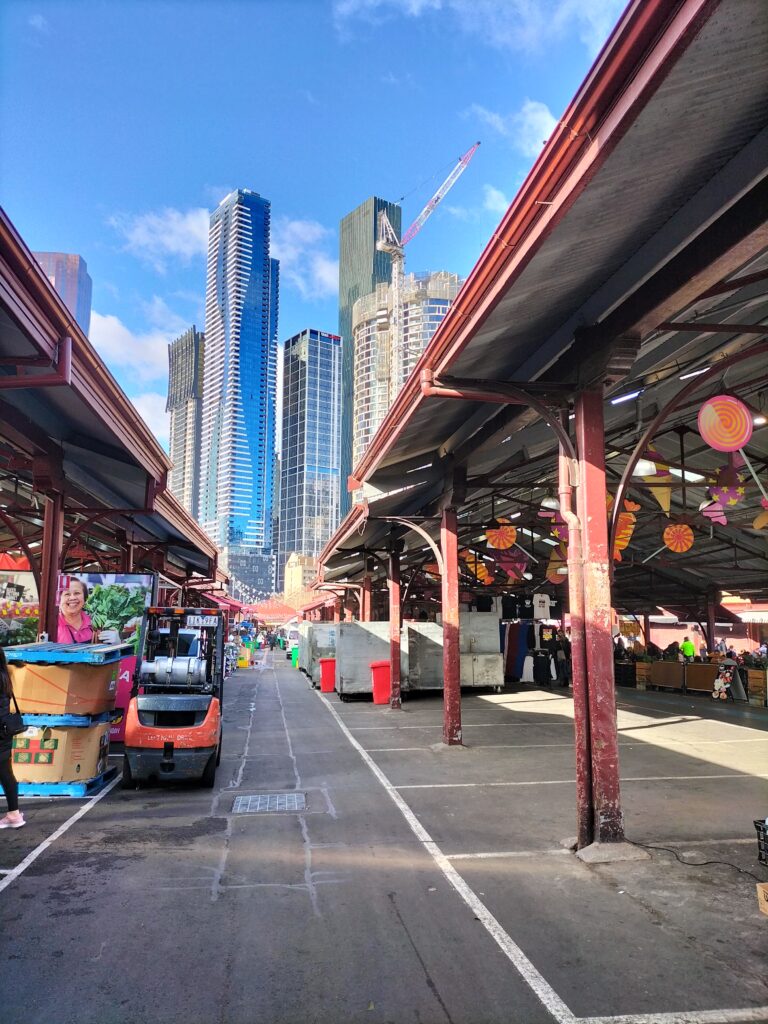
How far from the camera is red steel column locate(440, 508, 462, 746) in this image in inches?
524

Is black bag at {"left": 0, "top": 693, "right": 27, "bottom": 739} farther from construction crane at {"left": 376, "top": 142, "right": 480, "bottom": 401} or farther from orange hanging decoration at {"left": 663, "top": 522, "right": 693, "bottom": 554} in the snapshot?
construction crane at {"left": 376, "top": 142, "right": 480, "bottom": 401}

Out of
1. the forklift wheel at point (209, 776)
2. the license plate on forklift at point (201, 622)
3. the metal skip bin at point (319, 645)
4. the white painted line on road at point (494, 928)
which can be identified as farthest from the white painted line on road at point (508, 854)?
the metal skip bin at point (319, 645)

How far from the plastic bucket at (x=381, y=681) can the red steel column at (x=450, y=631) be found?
8188mm

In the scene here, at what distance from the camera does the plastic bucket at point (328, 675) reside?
84.7 feet

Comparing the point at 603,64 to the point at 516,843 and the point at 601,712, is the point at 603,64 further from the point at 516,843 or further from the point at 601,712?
the point at 516,843

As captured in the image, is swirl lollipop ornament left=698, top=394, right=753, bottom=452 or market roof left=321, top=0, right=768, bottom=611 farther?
swirl lollipop ornament left=698, top=394, right=753, bottom=452

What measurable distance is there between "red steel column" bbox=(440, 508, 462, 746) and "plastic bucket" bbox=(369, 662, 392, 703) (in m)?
8.19

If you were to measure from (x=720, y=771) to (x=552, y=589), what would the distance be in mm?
25616

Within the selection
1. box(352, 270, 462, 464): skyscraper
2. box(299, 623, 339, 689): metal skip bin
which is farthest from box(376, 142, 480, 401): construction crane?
box(299, 623, 339, 689): metal skip bin

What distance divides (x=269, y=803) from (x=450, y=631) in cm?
551

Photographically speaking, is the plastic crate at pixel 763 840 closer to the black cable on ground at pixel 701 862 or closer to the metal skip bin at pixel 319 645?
the black cable on ground at pixel 701 862

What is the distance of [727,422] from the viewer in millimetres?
8531

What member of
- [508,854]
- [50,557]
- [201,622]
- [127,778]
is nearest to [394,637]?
[201,622]

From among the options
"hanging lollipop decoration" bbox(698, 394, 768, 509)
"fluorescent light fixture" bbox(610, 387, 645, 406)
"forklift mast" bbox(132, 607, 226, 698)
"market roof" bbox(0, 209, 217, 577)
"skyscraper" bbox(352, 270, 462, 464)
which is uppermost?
Answer: "skyscraper" bbox(352, 270, 462, 464)
